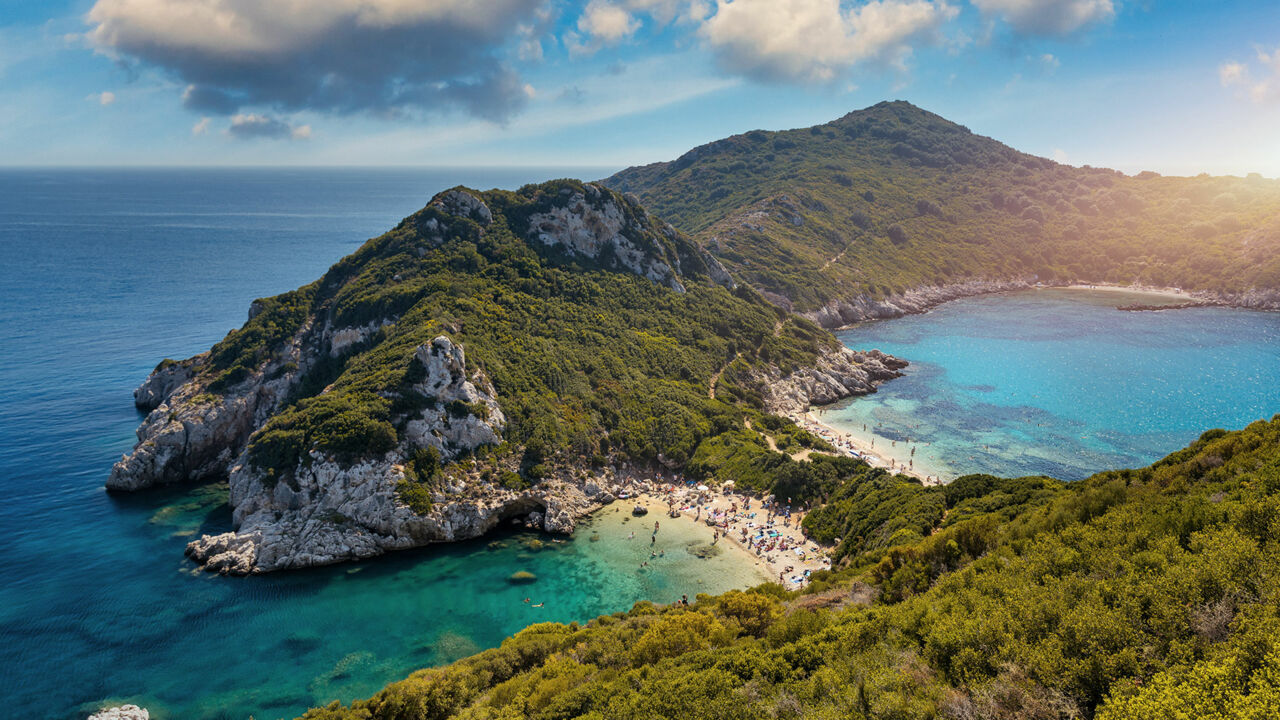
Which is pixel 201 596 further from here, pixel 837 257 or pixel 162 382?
pixel 837 257

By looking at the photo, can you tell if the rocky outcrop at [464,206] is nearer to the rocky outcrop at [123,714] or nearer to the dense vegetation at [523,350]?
the dense vegetation at [523,350]

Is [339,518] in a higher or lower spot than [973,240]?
lower

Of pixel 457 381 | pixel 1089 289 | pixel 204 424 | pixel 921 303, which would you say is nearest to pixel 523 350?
pixel 457 381

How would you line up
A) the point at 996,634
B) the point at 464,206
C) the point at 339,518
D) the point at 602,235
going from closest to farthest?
the point at 996,634, the point at 339,518, the point at 464,206, the point at 602,235

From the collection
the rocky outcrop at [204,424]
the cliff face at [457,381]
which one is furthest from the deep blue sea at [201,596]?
the cliff face at [457,381]

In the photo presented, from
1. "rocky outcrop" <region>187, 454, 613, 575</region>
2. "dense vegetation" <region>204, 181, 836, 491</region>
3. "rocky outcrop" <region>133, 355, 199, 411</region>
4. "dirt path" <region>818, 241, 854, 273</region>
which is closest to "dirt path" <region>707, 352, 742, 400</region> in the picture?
"dense vegetation" <region>204, 181, 836, 491</region>

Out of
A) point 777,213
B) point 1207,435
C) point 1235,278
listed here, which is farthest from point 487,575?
point 1235,278

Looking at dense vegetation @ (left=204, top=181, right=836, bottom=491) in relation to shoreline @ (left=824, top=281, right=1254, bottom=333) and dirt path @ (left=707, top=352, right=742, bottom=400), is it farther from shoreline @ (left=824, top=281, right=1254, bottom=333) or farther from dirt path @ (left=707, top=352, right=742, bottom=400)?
shoreline @ (left=824, top=281, right=1254, bottom=333)
